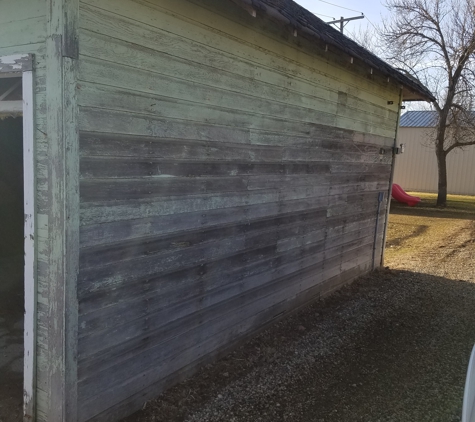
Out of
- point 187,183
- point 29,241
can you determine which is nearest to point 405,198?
point 187,183

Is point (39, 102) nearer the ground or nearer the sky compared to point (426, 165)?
Result: nearer the sky

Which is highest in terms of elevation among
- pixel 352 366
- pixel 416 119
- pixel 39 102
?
pixel 416 119

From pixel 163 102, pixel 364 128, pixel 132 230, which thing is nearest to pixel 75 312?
pixel 132 230

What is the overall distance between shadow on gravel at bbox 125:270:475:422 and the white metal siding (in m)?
21.5

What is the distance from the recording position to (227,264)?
3.78 metres

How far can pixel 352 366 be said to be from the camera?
12.9 feet

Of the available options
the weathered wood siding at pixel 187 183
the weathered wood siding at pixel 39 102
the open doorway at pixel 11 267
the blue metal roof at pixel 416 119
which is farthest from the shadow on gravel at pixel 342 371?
the blue metal roof at pixel 416 119

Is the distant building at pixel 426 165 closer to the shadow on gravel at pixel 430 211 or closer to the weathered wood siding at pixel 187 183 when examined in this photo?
the shadow on gravel at pixel 430 211

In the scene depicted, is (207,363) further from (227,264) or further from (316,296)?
(316,296)

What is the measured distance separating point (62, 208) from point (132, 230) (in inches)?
21.3

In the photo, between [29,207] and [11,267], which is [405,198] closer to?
[11,267]

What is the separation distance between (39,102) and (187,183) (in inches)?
46.0

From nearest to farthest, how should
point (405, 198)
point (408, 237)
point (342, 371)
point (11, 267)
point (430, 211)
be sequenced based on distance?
1. point (342, 371)
2. point (11, 267)
3. point (408, 237)
4. point (430, 211)
5. point (405, 198)

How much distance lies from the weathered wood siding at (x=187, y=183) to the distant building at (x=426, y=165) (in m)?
22.1
